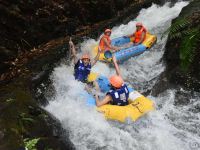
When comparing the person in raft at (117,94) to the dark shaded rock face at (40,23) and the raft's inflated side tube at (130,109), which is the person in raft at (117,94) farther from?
the dark shaded rock face at (40,23)

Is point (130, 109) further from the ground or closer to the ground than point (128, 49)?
closer to the ground

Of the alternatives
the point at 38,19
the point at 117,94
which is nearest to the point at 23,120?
the point at 117,94

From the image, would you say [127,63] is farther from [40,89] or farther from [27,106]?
[27,106]

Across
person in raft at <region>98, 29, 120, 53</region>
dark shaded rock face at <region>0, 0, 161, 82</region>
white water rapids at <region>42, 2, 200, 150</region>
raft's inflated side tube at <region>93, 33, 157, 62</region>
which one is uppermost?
dark shaded rock face at <region>0, 0, 161, 82</region>

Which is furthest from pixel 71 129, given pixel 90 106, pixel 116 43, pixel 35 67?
pixel 116 43

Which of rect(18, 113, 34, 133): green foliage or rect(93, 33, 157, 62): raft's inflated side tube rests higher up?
rect(18, 113, 34, 133): green foliage

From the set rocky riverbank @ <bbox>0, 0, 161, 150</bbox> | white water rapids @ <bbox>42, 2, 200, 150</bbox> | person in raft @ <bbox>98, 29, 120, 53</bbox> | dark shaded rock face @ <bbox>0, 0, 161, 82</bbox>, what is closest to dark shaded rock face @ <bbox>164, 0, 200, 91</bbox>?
white water rapids @ <bbox>42, 2, 200, 150</bbox>

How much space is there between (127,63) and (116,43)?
3.90ft

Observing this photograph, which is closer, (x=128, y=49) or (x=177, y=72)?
(x=177, y=72)

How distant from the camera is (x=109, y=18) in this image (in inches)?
592

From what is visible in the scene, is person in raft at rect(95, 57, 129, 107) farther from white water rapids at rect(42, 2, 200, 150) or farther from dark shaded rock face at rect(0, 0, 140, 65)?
dark shaded rock face at rect(0, 0, 140, 65)

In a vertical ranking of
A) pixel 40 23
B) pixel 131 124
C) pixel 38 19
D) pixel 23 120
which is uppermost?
pixel 38 19

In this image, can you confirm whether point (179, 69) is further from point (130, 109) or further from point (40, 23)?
point (40, 23)

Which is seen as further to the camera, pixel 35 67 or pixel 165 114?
pixel 35 67
